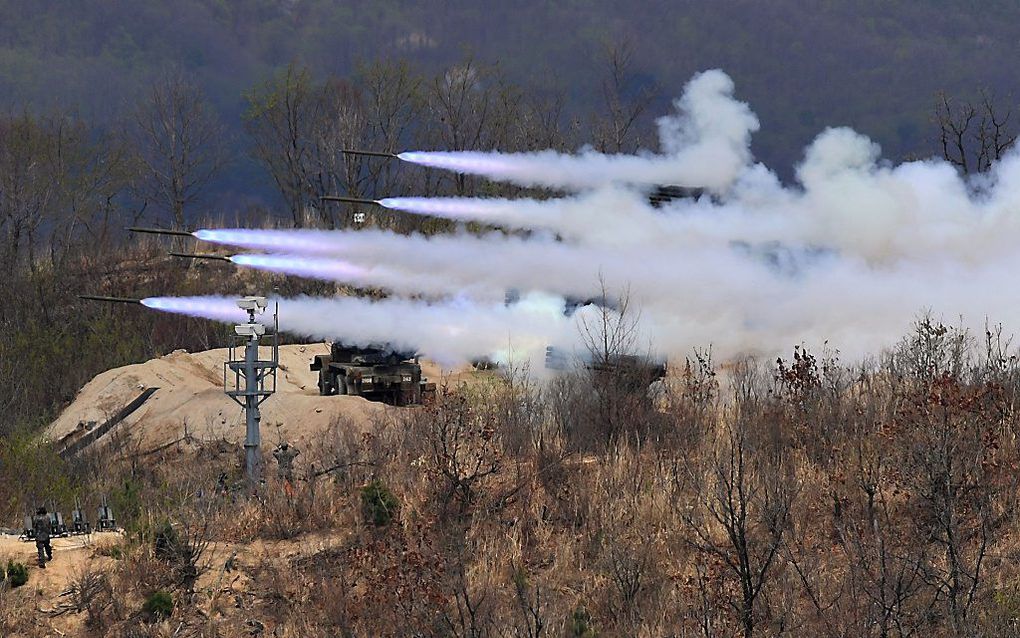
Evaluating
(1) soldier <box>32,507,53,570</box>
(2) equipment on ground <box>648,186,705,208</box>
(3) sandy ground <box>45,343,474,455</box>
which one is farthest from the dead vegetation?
(2) equipment on ground <box>648,186,705,208</box>

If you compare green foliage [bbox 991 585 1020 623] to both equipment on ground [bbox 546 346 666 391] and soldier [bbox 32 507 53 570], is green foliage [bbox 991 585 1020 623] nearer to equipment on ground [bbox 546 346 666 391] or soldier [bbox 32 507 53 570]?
equipment on ground [bbox 546 346 666 391]

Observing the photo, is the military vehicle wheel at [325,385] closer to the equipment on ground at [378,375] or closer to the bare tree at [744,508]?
the equipment on ground at [378,375]

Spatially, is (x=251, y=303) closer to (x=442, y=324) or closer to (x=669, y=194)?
(x=442, y=324)

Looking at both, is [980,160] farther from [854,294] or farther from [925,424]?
[925,424]

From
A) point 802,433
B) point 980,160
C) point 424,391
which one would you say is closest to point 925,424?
point 802,433

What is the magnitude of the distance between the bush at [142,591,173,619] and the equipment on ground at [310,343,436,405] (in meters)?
14.5

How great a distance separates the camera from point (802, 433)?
75.5ft

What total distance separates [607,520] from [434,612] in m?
3.44

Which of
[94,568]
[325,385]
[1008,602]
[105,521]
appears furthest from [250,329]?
[1008,602]

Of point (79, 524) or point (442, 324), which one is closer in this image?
point (79, 524)

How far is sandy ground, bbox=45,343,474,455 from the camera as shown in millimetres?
33375

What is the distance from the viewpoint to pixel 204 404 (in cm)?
3662

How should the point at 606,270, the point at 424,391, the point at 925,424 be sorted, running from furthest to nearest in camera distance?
the point at 424,391, the point at 606,270, the point at 925,424

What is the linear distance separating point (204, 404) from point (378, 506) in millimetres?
15670
